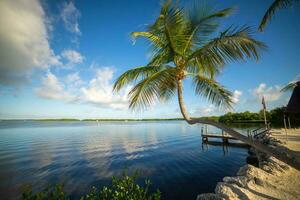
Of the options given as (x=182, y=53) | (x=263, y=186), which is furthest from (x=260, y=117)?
(x=182, y=53)

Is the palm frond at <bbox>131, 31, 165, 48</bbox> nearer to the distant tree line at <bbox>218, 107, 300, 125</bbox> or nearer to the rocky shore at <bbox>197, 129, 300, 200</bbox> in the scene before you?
the rocky shore at <bbox>197, 129, 300, 200</bbox>

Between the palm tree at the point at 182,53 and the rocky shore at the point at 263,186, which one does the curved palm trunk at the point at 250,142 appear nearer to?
the palm tree at the point at 182,53

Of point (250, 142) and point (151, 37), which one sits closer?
point (250, 142)

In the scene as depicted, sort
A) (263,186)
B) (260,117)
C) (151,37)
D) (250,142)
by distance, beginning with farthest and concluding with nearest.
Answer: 1. (260,117)
2. (263,186)
3. (151,37)
4. (250,142)

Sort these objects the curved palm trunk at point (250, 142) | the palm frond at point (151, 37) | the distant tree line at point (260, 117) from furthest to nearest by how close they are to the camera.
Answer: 1. the distant tree line at point (260, 117)
2. the palm frond at point (151, 37)
3. the curved palm trunk at point (250, 142)

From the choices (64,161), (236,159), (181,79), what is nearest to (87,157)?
(64,161)

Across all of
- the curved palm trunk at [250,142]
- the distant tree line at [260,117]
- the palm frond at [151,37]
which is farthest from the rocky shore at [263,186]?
the distant tree line at [260,117]

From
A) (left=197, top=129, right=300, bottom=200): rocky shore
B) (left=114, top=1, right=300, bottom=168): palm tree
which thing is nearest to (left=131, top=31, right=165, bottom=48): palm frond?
(left=114, top=1, right=300, bottom=168): palm tree

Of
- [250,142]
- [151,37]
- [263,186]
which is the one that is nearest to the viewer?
[250,142]

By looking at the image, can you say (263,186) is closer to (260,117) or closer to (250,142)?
(250,142)

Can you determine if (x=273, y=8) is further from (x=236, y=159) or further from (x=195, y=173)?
(x=236, y=159)

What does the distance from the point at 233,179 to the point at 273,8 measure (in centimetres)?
767

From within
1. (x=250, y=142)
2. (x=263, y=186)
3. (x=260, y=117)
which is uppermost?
(x=260, y=117)

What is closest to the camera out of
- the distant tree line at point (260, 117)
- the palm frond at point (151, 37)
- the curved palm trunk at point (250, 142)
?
the curved palm trunk at point (250, 142)
